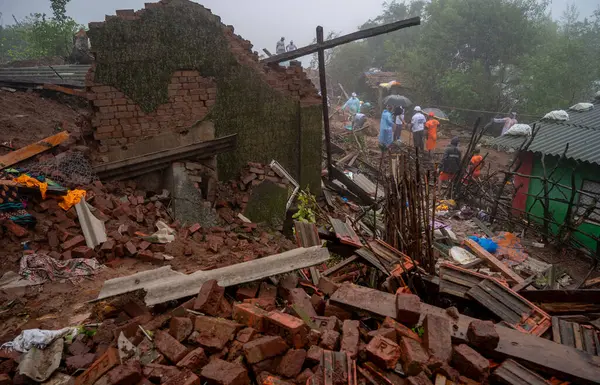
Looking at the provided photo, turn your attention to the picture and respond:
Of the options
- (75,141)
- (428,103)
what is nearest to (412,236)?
(75,141)

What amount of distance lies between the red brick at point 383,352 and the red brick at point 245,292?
119 cm

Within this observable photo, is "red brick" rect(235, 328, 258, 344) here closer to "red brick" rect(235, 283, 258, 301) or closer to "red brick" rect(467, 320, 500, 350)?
"red brick" rect(235, 283, 258, 301)

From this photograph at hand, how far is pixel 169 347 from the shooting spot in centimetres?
258

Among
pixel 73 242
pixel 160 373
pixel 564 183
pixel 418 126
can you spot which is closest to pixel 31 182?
pixel 73 242

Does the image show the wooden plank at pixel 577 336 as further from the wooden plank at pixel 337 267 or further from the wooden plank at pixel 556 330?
the wooden plank at pixel 337 267

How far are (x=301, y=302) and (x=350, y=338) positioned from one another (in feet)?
1.92

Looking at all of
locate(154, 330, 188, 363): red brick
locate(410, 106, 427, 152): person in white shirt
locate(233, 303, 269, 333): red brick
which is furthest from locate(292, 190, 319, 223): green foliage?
locate(410, 106, 427, 152): person in white shirt

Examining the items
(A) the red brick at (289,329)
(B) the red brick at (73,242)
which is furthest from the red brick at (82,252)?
(A) the red brick at (289,329)

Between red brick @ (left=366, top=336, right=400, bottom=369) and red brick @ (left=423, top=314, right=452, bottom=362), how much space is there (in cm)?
25

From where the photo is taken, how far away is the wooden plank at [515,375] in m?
2.42

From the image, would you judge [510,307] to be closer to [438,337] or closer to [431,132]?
[438,337]

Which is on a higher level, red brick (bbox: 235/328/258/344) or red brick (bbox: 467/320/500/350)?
red brick (bbox: 235/328/258/344)

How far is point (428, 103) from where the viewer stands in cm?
2323

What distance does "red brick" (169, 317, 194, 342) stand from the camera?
2.67 metres
